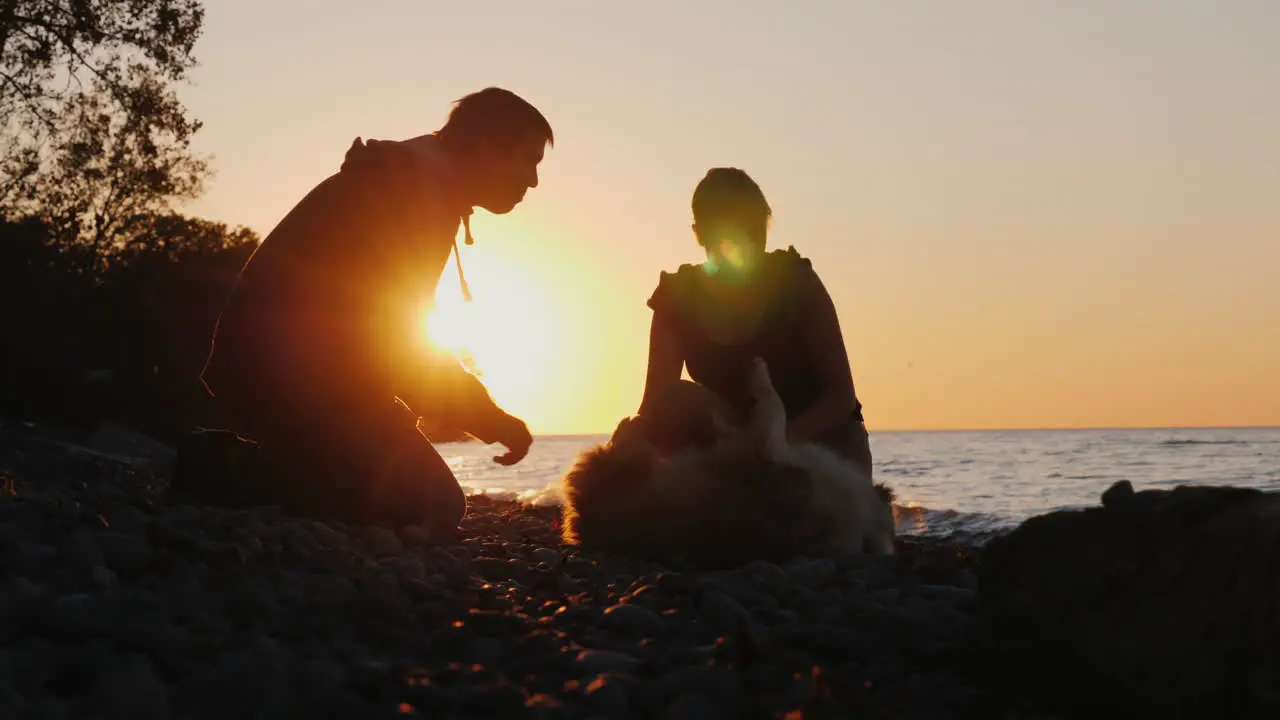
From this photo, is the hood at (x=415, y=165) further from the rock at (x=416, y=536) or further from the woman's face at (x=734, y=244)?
the rock at (x=416, y=536)

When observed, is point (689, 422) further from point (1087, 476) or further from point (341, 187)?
point (1087, 476)

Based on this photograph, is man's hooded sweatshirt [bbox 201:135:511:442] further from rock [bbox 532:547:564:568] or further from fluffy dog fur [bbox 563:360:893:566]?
fluffy dog fur [bbox 563:360:893:566]

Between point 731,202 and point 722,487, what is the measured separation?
4.81 ft

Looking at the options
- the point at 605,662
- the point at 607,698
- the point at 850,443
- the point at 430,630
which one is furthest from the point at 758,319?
the point at 607,698

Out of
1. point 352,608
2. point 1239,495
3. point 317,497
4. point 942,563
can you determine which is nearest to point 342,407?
point 317,497

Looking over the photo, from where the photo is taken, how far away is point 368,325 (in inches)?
214

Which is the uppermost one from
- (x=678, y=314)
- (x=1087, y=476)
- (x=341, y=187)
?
(x=341, y=187)

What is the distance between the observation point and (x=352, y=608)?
3.39 metres

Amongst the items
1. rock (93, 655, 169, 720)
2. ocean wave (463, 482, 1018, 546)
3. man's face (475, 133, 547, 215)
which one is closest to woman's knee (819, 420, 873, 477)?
man's face (475, 133, 547, 215)

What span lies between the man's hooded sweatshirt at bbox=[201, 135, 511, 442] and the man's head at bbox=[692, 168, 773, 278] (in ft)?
4.05

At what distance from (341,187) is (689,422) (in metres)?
2.08

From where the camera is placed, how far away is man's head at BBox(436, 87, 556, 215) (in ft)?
17.9

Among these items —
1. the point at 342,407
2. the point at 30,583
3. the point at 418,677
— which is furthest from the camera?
the point at 342,407

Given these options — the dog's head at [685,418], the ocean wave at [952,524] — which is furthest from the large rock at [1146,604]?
the ocean wave at [952,524]
